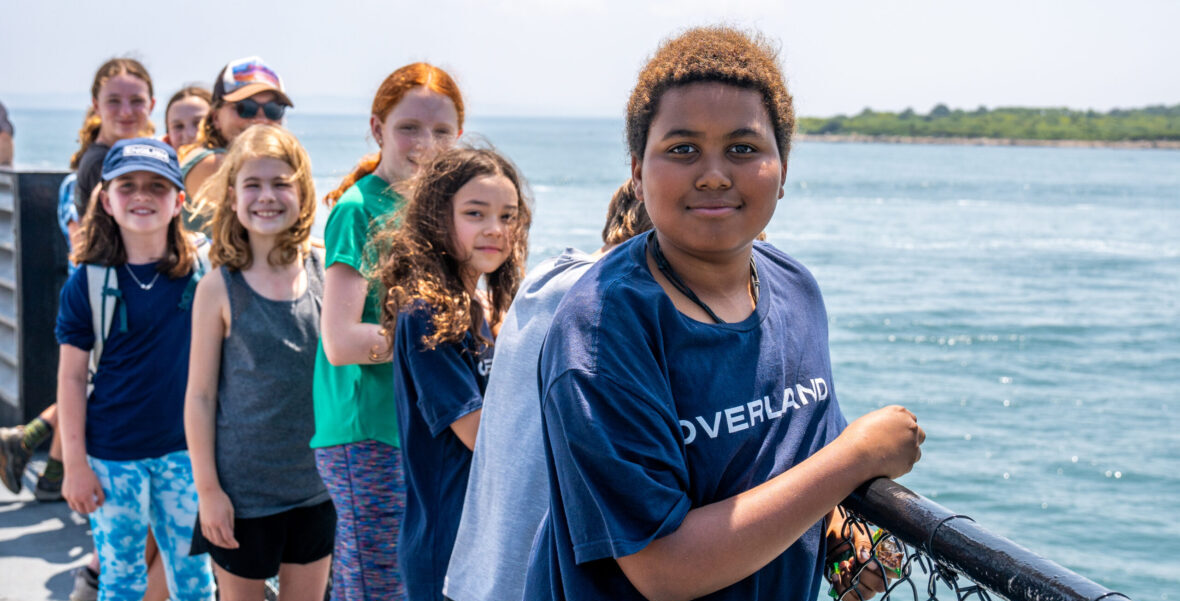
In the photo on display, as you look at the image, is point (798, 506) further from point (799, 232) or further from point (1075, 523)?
point (799, 232)

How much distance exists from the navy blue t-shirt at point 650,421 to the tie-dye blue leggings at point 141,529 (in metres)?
2.14

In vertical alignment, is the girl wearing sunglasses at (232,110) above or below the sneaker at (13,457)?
above

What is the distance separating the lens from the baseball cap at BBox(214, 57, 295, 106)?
4441 mm

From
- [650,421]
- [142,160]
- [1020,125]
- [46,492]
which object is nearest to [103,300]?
[142,160]

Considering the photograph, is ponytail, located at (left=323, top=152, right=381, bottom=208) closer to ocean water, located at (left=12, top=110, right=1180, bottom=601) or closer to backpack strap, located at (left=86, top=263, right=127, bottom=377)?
ocean water, located at (left=12, top=110, right=1180, bottom=601)

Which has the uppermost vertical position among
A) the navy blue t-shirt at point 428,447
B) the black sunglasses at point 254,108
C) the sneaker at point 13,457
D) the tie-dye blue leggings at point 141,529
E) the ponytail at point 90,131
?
the black sunglasses at point 254,108

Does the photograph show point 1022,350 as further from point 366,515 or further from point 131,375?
point 366,515

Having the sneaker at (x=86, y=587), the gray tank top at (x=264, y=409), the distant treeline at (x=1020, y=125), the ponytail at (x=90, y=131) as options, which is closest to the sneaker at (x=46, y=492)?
the sneaker at (x=86, y=587)

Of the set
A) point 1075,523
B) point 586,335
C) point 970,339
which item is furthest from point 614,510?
point 970,339

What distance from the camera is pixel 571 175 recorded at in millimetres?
65438

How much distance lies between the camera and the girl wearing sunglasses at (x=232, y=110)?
4.37 m

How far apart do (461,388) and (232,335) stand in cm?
105

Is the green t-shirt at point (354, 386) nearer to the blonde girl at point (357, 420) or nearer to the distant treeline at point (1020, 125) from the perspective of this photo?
the blonde girl at point (357, 420)

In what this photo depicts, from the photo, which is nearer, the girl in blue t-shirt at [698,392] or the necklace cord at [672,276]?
the girl in blue t-shirt at [698,392]
